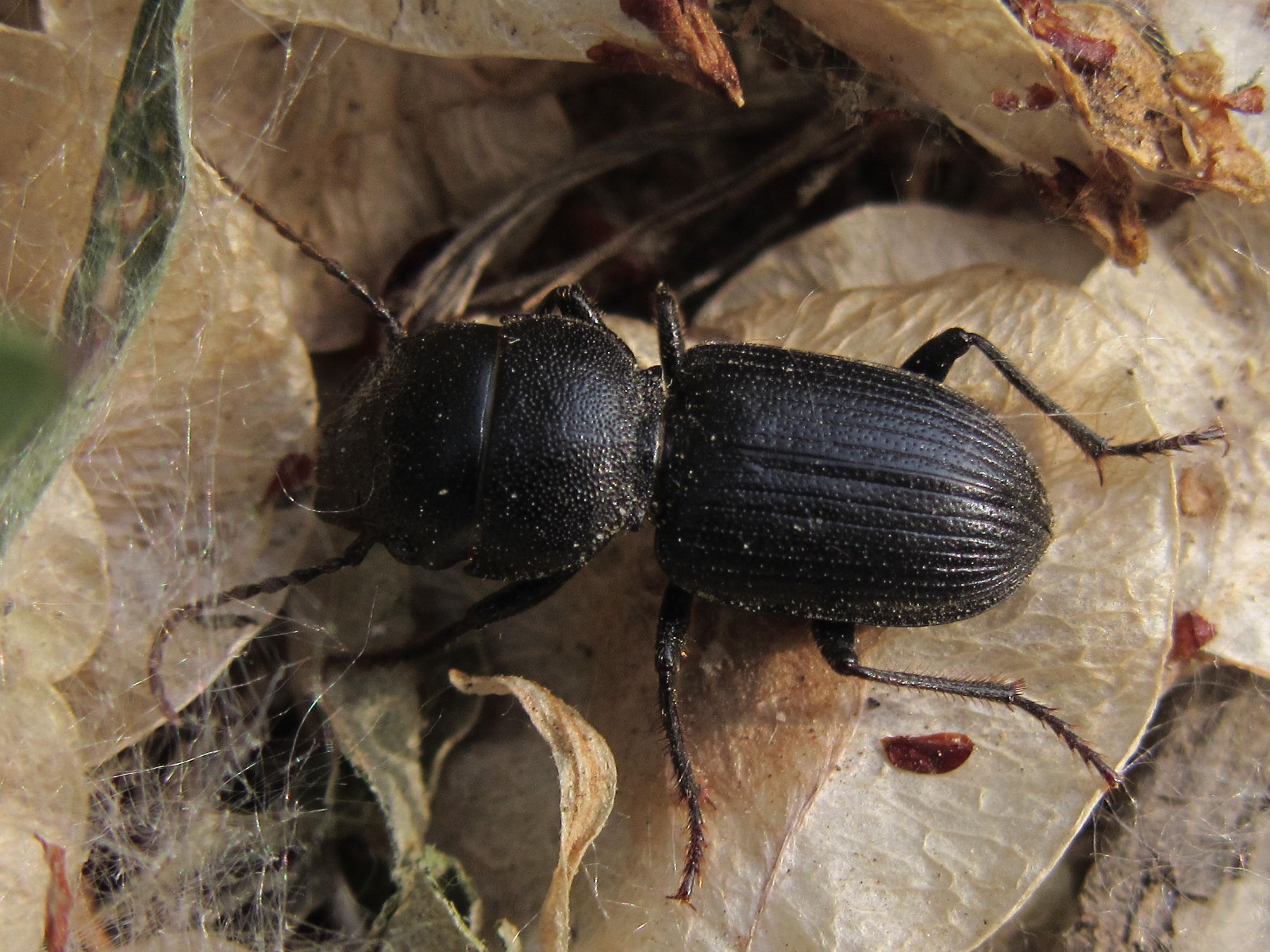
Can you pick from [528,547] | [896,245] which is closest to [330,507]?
[528,547]

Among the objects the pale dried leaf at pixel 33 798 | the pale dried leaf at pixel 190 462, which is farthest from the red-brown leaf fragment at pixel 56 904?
the pale dried leaf at pixel 190 462

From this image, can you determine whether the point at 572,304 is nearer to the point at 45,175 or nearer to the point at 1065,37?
the point at 45,175

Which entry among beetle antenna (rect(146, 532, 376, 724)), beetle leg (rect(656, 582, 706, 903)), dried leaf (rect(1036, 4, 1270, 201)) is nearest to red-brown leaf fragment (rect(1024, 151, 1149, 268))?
dried leaf (rect(1036, 4, 1270, 201))

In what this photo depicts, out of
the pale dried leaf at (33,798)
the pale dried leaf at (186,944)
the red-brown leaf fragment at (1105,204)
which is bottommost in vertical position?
the pale dried leaf at (186,944)

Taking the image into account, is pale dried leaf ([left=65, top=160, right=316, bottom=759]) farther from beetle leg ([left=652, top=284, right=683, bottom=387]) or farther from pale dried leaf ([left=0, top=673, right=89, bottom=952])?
beetle leg ([left=652, top=284, right=683, bottom=387])

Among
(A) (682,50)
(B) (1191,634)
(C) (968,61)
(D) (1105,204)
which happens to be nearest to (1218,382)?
(D) (1105,204)

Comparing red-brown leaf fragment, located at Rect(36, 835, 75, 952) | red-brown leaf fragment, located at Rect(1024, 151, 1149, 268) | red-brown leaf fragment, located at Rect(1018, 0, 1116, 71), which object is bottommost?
red-brown leaf fragment, located at Rect(36, 835, 75, 952)

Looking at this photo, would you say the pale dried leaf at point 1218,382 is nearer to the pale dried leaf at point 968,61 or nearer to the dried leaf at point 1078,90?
the dried leaf at point 1078,90
